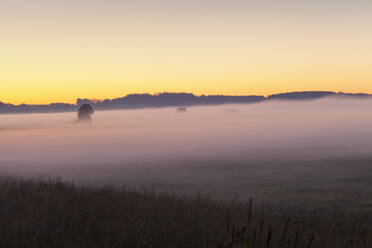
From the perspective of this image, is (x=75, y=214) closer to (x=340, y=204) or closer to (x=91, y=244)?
(x=91, y=244)

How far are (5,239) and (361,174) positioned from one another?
29.1 metres

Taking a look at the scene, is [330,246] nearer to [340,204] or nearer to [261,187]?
[340,204]

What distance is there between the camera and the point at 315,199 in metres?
18.8

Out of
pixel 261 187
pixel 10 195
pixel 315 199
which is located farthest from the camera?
pixel 261 187

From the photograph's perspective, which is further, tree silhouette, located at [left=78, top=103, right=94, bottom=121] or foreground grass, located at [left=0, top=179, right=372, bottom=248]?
tree silhouette, located at [left=78, top=103, right=94, bottom=121]

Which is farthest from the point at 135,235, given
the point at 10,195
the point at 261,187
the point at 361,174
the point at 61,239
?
the point at 361,174

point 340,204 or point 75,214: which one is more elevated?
point 75,214

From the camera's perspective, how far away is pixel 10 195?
994 cm

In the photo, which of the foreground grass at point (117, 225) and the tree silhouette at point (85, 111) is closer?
the foreground grass at point (117, 225)

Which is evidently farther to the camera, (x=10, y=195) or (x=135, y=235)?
(x=10, y=195)

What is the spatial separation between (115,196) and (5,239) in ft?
14.0

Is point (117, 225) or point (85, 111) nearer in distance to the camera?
point (117, 225)

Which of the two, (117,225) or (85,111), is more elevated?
(117,225)

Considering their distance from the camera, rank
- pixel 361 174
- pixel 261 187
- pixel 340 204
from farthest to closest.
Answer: pixel 361 174
pixel 261 187
pixel 340 204
